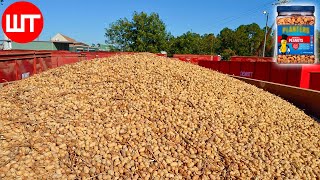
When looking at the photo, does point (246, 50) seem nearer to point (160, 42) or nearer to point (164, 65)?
point (160, 42)

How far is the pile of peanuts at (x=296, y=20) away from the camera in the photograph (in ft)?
17.0

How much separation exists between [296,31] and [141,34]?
45.1m

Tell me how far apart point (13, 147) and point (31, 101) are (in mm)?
1170

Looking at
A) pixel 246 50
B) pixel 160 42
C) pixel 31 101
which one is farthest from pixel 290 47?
pixel 246 50

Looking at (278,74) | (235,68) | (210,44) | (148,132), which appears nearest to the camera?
(148,132)

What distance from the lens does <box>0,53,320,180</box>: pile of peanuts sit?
318cm

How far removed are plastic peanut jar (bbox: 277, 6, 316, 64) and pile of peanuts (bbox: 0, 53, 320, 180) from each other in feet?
3.47

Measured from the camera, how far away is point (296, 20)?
523 centimetres

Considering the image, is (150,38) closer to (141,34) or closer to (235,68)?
(141,34)

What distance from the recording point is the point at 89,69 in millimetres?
5707

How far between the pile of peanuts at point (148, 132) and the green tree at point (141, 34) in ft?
138

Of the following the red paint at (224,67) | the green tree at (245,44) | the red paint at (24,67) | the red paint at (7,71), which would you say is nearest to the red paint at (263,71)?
the red paint at (224,67)

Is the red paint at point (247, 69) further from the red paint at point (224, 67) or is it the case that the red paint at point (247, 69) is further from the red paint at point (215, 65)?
the red paint at point (215, 65)

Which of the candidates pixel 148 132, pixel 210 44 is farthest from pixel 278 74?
pixel 210 44
